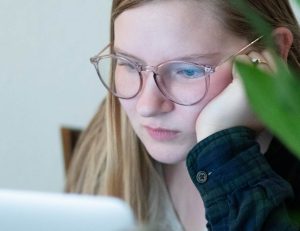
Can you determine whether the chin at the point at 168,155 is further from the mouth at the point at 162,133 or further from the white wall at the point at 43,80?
the white wall at the point at 43,80

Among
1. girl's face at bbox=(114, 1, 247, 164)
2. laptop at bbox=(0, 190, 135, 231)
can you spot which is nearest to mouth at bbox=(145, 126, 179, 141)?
girl's face at bbox=(114, 1, 247, 164)

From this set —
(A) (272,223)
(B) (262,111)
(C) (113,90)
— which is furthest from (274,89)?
(C) (113,90)

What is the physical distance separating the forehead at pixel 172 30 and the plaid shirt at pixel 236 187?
12 centimetres

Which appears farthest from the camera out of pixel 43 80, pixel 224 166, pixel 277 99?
pixel 43 80

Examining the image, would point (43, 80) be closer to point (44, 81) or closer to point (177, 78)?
point (44, 81)

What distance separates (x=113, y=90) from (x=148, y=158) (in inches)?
5.6

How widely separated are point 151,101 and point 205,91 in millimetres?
64

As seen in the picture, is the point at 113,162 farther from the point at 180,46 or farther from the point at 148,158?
the point at 180,46

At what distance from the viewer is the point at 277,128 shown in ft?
0.61

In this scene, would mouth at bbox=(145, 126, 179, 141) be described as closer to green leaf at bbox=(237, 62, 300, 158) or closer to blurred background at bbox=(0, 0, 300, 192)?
green leaf at bbox=(237, 62, 300, 158)

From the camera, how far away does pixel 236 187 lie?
539mm

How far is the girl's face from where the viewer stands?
61 cm

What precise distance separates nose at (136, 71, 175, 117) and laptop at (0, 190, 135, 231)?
0.27 metres

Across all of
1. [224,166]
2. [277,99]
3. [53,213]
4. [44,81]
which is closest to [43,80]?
[44,81]
